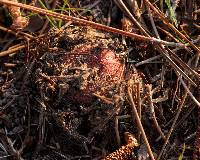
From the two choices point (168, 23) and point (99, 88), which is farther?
point (168, 23)

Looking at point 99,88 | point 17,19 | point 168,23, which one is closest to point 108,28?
point 99,88

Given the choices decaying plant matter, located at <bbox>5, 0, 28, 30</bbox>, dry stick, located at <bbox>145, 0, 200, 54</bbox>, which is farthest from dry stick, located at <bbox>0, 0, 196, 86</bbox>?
decaying plant matter, located at <bbox>5, 0, 28, 30</bbox>

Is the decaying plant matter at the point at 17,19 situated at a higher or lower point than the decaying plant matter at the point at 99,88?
higher

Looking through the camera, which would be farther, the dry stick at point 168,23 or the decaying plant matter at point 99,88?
the dry stick at point 168,23

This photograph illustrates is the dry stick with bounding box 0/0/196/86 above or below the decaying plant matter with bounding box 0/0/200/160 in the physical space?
above

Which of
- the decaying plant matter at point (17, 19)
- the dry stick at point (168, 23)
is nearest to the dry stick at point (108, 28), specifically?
the dry stick at point (168, 23)

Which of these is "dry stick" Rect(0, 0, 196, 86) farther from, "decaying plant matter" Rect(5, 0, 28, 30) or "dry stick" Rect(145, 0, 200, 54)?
"decaying plant matter" Rect(5, 0, 28, 30)

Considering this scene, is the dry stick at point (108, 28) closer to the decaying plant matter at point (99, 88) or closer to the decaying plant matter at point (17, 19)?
the decaying plant matter at point (99, 88)

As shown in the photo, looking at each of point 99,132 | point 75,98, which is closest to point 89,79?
point 75,98

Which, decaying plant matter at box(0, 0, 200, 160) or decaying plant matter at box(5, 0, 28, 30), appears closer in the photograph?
decaying plant matter at box(0, 0, 200, 160)

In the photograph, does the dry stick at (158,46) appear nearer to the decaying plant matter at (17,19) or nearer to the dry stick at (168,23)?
the dry stick at (168,23)

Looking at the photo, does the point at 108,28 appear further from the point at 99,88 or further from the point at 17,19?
the point at 17,19
